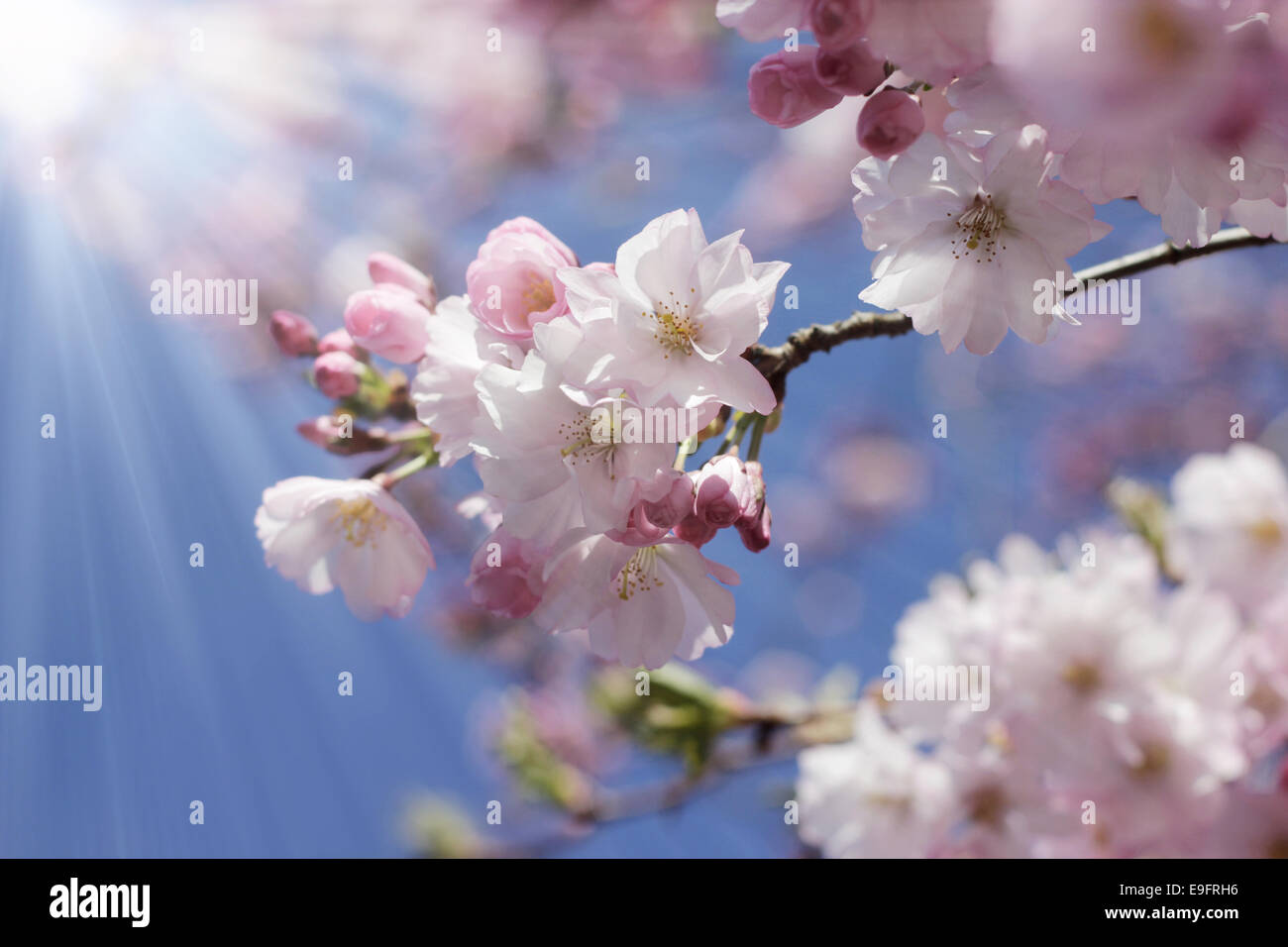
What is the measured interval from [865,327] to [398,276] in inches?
20.4

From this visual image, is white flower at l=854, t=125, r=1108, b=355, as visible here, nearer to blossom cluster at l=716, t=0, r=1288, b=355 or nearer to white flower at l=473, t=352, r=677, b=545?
blossom cluster at l=716, t=0, r=1288, b=355

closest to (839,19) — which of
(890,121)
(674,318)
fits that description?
(890,121)

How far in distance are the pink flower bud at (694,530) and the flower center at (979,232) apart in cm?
38

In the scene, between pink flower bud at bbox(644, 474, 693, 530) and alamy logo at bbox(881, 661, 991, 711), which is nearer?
pink flower bud at bbox(644, 474, 693, 530)

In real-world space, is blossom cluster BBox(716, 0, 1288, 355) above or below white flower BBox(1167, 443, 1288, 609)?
above

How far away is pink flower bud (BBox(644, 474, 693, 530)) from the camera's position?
0.65 meters

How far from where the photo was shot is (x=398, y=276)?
90 centimetres

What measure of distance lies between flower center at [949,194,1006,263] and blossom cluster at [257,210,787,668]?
22cm

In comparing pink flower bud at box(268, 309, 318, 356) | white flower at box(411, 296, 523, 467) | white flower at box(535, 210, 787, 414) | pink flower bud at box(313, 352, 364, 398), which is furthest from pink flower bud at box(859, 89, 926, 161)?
pink flower bud at box(268, 309, 318, 356)

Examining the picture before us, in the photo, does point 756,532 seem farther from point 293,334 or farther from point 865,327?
point 293,334

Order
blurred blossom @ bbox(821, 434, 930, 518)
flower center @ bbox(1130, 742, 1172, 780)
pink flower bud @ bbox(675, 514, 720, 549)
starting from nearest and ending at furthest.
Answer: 1. pink flower bud @ bbox(675, 514, 720, 549)
2. flower center @ bbox(1130, 742, 1172, 780)
3. blurred blossom @ bbox(821, 434, 930, 518)

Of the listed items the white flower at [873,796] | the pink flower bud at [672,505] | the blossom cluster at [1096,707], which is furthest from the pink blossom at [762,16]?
the white flower at [873,796]
